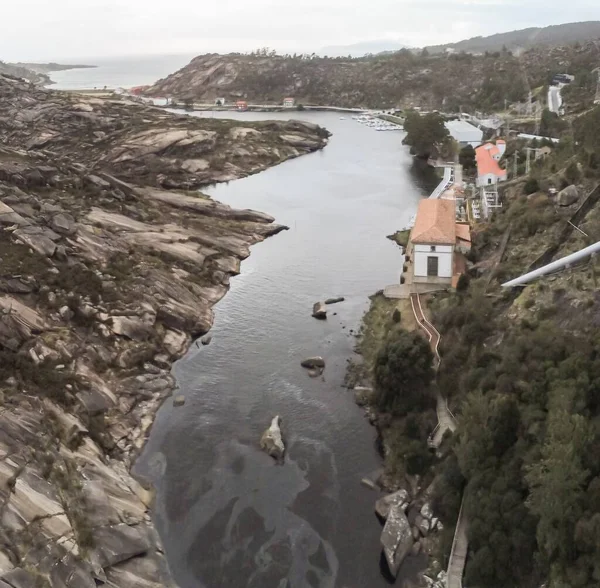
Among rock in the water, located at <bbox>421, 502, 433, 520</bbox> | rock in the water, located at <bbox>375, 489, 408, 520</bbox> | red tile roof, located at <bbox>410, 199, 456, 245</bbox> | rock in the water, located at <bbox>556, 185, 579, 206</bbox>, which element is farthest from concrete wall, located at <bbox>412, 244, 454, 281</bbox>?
rock in the water, located at <bbox>421, 502, 433, 520</bbox>

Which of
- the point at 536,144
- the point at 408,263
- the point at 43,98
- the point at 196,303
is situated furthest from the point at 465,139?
the point at 43,98

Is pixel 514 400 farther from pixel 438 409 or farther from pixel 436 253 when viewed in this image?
pixel 436 253

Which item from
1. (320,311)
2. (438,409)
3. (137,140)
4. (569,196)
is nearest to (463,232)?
(569,196)

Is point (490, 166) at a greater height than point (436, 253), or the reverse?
point (490, 166)

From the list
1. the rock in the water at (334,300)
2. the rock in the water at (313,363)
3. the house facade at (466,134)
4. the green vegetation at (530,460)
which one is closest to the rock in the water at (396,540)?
the green vegetation at (530,460)

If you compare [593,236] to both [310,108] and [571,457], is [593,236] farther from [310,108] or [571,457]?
[310,108]

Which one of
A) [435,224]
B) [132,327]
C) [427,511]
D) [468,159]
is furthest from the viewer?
[468,159]

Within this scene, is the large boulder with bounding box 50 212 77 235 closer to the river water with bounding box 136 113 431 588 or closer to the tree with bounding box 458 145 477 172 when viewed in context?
the river water with bounding box 136 113 431 588
